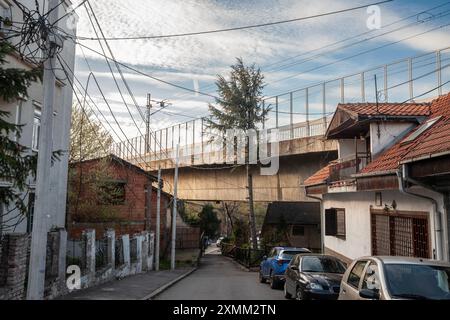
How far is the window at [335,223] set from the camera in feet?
59.6

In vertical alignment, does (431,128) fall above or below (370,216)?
above

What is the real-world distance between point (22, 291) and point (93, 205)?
17.1 m

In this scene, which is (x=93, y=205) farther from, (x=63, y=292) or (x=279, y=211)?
(x=279, y=211)

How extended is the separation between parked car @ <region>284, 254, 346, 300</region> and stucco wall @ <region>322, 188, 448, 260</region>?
2389mm

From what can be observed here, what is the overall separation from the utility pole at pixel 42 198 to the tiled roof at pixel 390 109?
1039 centimetres

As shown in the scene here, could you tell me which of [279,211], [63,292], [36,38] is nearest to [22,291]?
[63,292]

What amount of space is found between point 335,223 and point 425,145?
8832mm

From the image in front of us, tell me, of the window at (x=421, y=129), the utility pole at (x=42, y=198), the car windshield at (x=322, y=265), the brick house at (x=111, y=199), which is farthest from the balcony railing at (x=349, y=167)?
the brick house at (x=111, y=199)

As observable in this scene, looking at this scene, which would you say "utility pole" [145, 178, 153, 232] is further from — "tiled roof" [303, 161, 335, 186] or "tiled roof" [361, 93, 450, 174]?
"tiled roof" [361, 93, 450, 174]

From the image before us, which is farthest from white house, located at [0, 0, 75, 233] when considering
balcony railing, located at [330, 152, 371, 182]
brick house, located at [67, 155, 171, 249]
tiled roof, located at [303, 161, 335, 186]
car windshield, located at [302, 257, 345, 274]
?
tiled roof, located at [303, 161, 335, 186]

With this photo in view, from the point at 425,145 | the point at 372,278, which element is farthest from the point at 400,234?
the point at 372,278

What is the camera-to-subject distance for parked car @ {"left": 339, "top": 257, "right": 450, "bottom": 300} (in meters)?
6.42

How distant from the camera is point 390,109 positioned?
53.8 feet

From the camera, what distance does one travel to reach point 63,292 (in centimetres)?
1340
